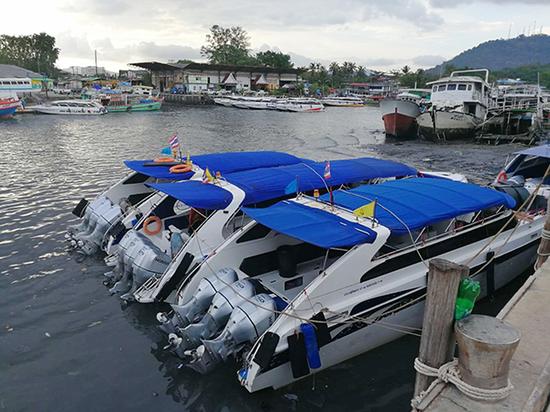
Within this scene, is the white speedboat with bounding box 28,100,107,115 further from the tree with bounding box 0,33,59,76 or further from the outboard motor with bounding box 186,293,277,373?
the tree with bounding box 0,33,59,76

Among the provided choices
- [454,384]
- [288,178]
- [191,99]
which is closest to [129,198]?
[288,178]

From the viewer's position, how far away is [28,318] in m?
8.76

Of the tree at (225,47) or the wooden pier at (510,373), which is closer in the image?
the wooden pier at (510,373)

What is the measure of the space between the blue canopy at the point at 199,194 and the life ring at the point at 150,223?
1271 mm

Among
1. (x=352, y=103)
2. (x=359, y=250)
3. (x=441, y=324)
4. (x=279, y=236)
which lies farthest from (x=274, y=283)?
(x=352, y=103)

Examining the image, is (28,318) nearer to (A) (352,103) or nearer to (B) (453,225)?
(B) (453,225)

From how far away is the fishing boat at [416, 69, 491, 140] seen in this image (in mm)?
34750

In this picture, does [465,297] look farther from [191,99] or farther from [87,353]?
[191,99]

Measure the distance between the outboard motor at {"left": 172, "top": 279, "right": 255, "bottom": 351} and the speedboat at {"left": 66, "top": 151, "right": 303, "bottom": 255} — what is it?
4.55 meters

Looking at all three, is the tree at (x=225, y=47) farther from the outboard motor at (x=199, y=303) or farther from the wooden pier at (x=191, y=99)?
the outboard motor at (x=199, y=303)

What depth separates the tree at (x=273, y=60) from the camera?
383ft

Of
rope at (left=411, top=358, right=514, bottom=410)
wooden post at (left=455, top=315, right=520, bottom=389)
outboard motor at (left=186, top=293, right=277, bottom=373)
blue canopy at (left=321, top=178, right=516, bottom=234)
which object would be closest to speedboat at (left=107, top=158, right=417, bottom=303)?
blue canopy at (left=321, top=178, right=516, bottom=234)

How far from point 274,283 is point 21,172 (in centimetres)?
1779

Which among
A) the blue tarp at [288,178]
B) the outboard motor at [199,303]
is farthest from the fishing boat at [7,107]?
the outboard motor at [199,303]
